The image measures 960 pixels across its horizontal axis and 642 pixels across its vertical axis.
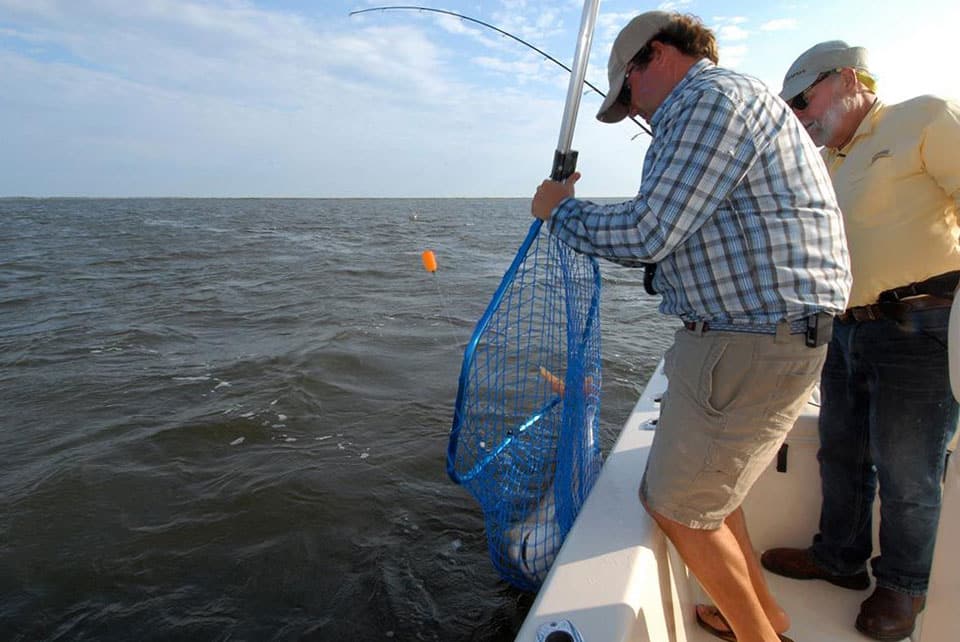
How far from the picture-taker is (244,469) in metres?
5.03

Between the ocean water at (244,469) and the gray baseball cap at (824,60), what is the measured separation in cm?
298

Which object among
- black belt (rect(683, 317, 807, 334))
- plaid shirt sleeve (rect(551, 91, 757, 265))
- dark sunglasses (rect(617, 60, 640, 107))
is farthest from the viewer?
dark sunglasses (rect(617, 60, 640, 107))

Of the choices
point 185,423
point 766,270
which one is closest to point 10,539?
point 185,423

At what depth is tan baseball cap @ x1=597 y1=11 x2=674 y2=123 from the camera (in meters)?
1.76

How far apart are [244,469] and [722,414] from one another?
14.3ft

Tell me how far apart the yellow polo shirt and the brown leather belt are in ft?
0.15

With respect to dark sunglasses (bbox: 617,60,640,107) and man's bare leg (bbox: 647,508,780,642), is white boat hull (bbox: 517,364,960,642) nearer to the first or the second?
man's bare leg (bbox: 647,508,780,642)

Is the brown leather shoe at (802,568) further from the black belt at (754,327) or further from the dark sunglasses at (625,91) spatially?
the dark sunglasses at (625,91)

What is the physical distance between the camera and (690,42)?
5.81 feet

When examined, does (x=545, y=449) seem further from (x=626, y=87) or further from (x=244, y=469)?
(x=244, y=469)

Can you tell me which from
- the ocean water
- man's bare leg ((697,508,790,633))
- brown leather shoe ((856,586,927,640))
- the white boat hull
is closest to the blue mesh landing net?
the white boat hull

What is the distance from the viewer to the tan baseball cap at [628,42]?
5.76 feet

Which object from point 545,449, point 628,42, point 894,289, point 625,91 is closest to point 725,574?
point 894,289

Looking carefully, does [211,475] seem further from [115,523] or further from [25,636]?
[25,636]
